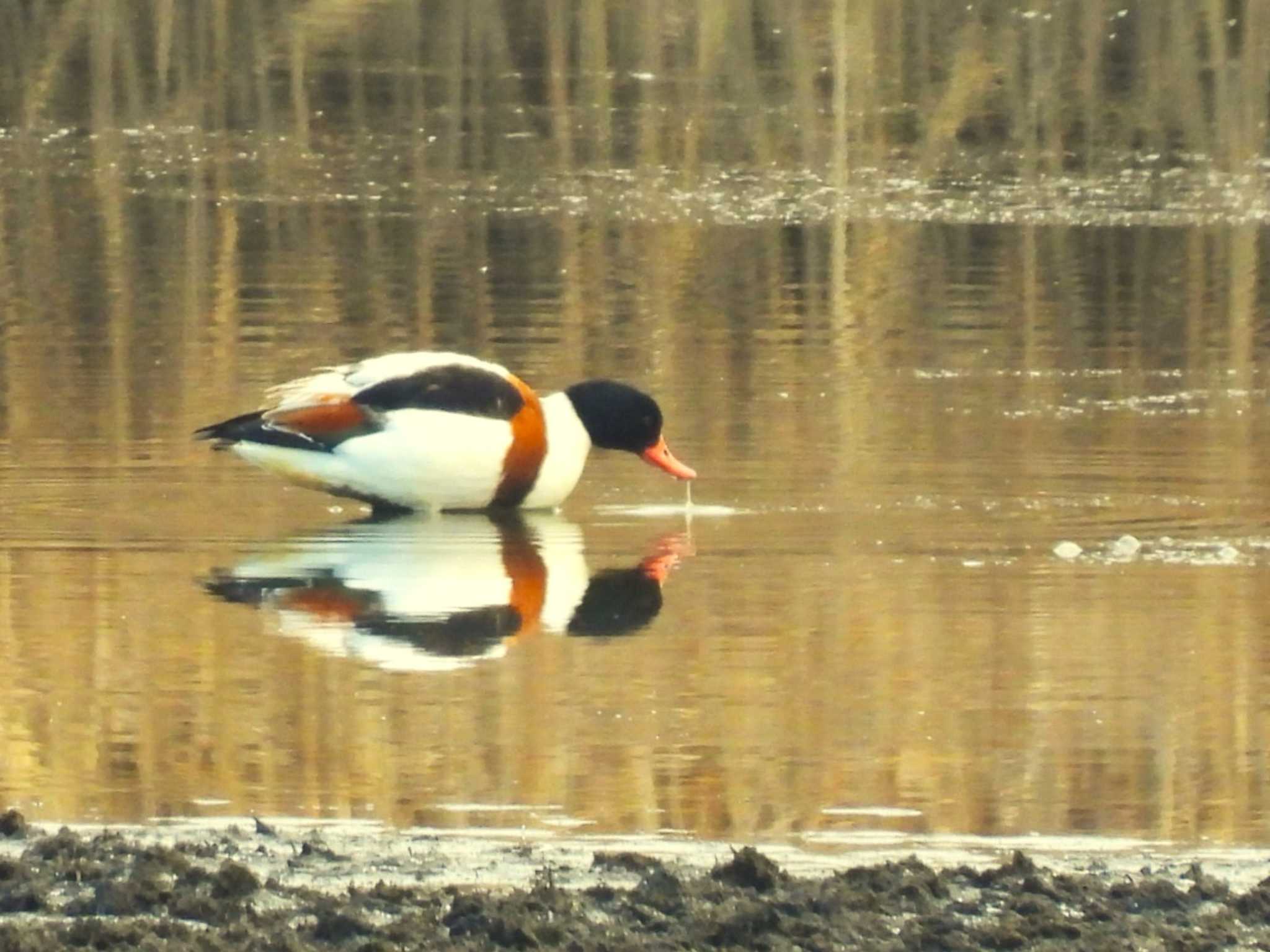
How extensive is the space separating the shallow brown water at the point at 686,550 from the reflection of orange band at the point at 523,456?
7.0 inches

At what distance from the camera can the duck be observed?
9.77 metres

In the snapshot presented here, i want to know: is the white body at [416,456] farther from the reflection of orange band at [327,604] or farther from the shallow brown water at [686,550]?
the reflection of orange band at [327,604]

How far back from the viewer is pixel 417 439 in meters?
9.75

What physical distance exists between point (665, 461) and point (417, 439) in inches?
39.1

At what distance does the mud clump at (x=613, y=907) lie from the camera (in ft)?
16.2

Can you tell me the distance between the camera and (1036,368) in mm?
13180

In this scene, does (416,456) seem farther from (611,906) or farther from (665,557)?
(611,906)

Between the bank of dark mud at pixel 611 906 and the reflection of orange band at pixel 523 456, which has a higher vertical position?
the reflection of orange band at pixel 523 456

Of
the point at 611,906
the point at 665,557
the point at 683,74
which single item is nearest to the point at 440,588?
the point at 665,557

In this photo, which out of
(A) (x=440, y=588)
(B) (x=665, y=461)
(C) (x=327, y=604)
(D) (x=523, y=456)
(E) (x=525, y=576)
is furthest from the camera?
(B) (x=665, y=461)

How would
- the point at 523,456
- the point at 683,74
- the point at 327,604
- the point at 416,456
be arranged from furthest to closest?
the point at 683,74 → the point at 523,456 → the point at 416,456 → the point at 327,604

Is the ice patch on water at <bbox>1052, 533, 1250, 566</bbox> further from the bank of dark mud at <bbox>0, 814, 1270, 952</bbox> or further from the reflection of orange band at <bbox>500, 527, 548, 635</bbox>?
the bank of dark mud at <bbox>0, 814, 1270, 952</bbox>

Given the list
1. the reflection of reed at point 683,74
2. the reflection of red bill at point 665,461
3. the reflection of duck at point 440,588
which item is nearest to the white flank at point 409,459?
the reflection of duck at point 440,588

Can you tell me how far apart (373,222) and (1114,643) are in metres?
11.4
